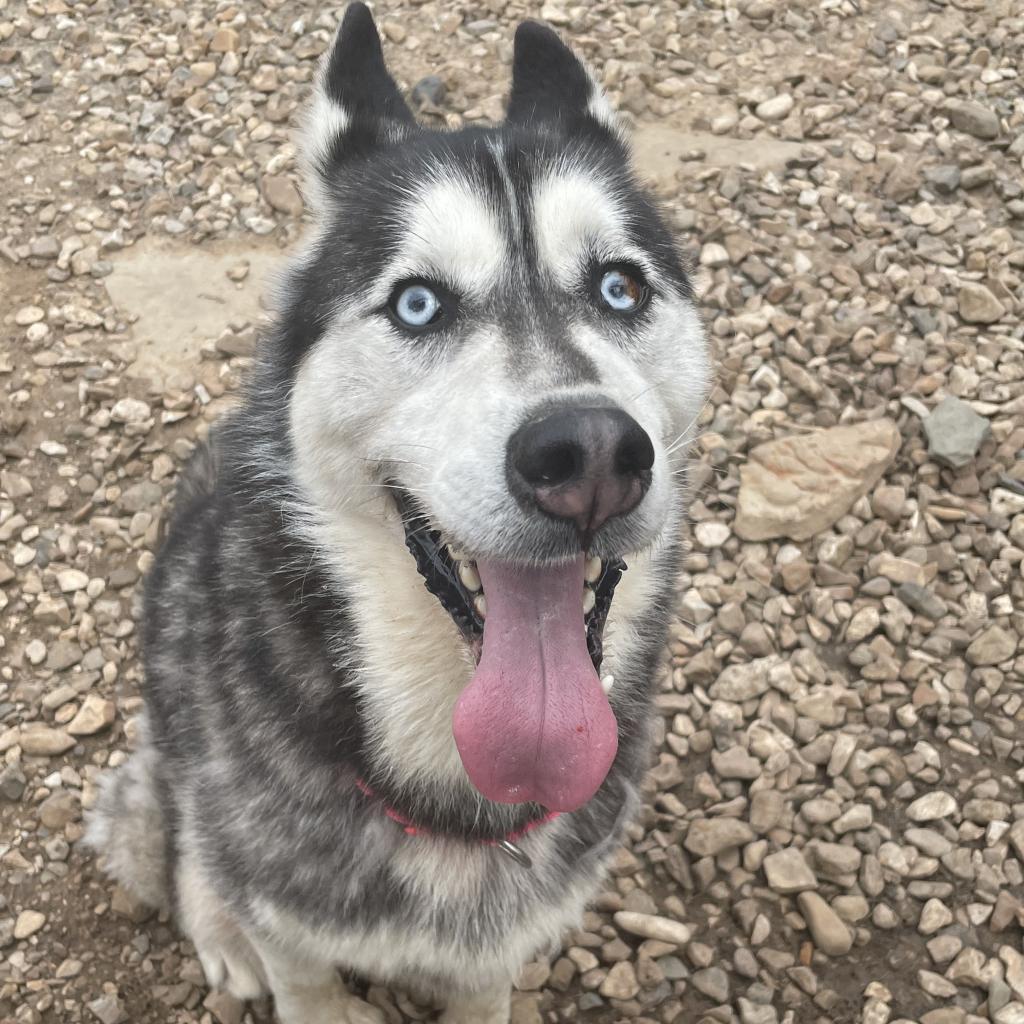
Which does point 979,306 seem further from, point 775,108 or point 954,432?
point 775,108

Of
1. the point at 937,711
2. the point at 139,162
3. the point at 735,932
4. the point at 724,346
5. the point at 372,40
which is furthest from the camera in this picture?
the point at 139,162

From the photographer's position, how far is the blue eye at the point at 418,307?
6.97 ft

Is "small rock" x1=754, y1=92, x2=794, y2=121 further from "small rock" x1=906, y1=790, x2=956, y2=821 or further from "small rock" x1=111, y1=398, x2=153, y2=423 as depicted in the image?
"small rock" x1=906, y1=790, x2=956, y2=821

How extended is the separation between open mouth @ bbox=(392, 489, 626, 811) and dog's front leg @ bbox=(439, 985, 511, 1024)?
951 millimetres

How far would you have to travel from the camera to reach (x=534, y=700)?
203 centimetres

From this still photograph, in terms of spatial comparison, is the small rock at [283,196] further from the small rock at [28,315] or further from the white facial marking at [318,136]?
the white facial marking at [318,136]

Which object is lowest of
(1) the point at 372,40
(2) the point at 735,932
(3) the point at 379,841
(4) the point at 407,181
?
(2) the point at 735,932

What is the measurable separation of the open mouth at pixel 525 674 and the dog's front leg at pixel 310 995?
0.89 meters

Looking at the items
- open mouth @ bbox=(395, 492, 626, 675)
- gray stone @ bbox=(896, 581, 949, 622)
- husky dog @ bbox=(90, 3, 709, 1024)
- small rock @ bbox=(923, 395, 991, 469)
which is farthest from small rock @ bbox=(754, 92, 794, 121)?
open mouth @ bbox=(395, 492, 626, 675)

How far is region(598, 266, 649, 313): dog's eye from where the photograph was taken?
7.33 ft

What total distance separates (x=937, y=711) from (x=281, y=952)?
7.16 ft

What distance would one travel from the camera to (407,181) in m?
2.28

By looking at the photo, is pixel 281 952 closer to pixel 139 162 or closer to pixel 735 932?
pixel 735 932

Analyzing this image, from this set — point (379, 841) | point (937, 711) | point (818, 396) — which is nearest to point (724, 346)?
point (818, 396)
